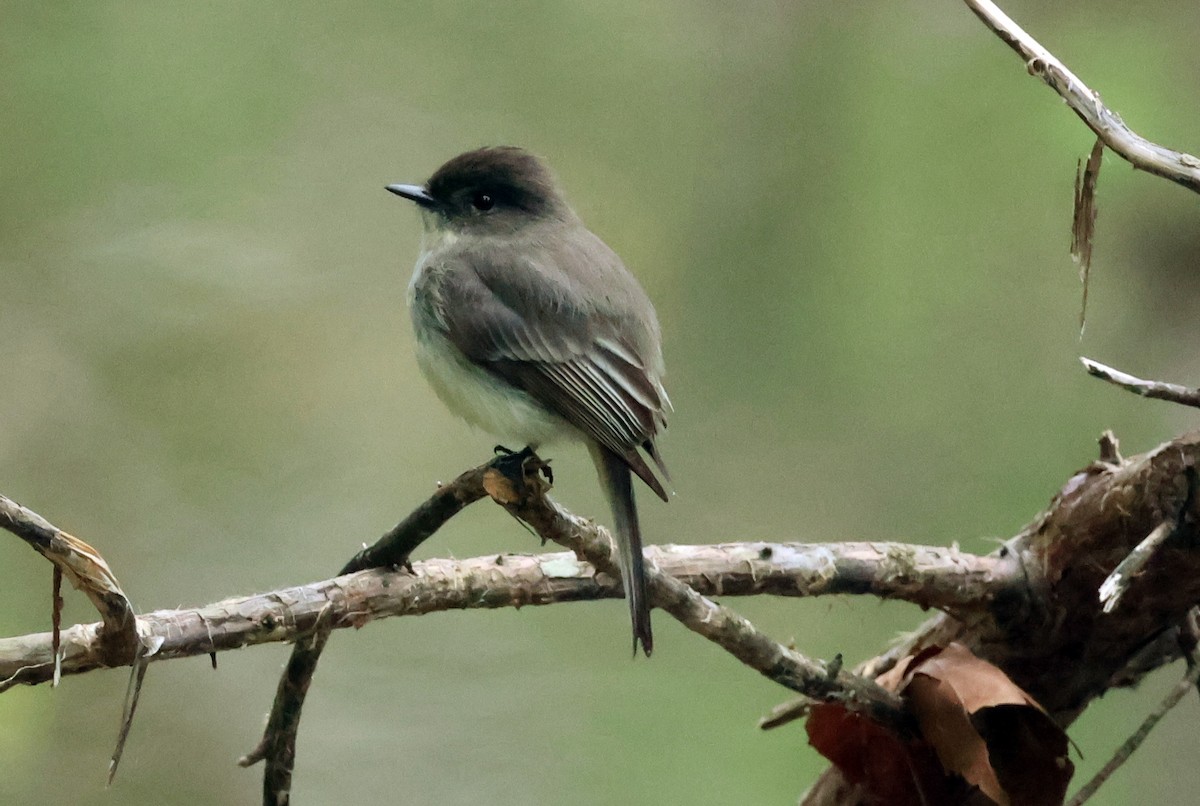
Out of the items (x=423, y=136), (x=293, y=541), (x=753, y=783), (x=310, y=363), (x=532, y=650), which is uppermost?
(x=423, y=136)

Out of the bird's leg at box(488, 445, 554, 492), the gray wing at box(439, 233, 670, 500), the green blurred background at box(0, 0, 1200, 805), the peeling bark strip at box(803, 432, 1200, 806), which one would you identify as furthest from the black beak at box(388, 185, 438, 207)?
the peeling bark strip at box(803, 432, 1200, 806)

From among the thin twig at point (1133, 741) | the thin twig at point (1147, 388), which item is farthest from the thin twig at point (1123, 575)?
the thin twig at point (1133, 741)

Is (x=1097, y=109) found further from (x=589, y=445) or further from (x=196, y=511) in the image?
(x=196, y=511)

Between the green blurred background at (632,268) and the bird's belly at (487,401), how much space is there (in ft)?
3.41

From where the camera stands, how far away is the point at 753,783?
9.63 feet

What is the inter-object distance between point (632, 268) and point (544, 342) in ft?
3.99

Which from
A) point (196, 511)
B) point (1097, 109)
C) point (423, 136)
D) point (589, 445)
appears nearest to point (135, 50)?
point (423, 136)

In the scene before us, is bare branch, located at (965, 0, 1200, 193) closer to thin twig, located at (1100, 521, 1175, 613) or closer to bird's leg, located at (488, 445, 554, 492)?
thin twig, located at (1100, 521, 1175, 613)

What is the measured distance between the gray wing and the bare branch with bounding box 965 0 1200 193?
2.49 feet

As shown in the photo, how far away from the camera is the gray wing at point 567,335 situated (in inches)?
74.4

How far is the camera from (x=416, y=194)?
7.90 feet

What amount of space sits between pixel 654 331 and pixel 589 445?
34cm

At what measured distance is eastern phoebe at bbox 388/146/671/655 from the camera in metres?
1.88

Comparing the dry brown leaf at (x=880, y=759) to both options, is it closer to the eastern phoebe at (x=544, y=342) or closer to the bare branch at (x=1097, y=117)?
the eastern phoebe at (x=544, y=342)
